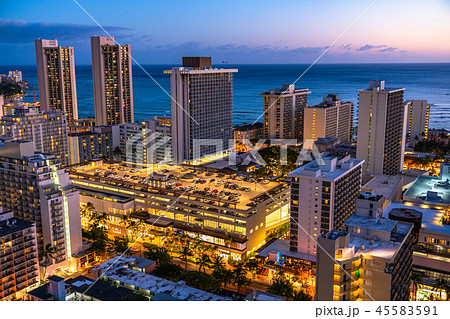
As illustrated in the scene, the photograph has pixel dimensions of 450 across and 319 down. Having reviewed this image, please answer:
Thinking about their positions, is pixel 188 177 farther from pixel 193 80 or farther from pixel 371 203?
pixel 371 203

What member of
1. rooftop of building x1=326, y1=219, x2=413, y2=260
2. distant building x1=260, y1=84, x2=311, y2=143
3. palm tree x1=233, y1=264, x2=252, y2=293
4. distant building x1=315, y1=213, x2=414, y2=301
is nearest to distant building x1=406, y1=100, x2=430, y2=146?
distant building x1=260, y1=84, x2=311, y2=143

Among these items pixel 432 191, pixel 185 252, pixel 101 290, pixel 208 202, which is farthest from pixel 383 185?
pixel 101 290

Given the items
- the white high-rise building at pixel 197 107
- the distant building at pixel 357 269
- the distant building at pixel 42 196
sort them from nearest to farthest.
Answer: the distant building at pixel 357 269 < the distant building at pixel 42 196 < the white high-rise building at pixel 197 107

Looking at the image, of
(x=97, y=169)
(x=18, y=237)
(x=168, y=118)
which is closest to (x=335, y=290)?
(x=18, y=237)

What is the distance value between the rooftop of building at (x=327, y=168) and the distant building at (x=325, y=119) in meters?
10.3

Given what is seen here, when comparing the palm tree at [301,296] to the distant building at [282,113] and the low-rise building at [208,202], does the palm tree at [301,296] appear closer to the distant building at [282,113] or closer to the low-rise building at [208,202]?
the low-rise building at [208,202]

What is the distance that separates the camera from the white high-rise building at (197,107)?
618 inches

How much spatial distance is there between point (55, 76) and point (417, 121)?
20.3 metres

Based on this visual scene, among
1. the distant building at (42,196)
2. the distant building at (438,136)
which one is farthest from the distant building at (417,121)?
the distant building at (42,196)

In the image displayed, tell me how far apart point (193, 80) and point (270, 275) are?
29.3ft

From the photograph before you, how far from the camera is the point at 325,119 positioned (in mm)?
20562

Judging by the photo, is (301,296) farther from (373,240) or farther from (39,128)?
(39,128)

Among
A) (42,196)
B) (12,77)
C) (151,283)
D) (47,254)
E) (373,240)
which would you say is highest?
(12,77)

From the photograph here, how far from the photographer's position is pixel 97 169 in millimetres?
14266
